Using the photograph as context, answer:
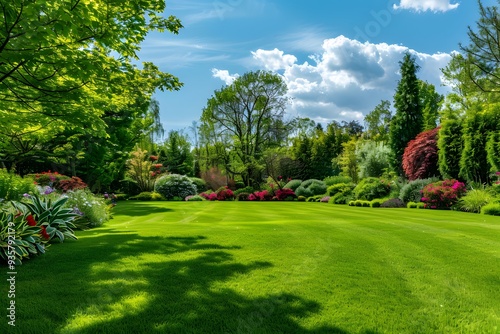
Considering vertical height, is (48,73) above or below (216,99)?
below

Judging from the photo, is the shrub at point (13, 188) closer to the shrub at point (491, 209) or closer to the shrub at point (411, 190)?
the shrub at point (491, 209)

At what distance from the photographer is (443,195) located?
16453mm

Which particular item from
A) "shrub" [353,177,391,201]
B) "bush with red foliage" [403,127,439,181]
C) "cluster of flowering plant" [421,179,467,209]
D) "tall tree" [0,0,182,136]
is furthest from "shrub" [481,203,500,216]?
"tall tree" [0,0,182,136]

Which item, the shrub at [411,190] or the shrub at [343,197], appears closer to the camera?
the shrub at [411,190]

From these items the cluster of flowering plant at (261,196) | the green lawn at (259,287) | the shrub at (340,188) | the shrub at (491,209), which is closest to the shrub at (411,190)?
the shrub at (340,188)

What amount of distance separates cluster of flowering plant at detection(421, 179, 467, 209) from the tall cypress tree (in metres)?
8.87

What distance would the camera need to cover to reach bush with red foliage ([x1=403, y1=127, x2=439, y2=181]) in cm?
2188

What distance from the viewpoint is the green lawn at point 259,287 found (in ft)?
10.3

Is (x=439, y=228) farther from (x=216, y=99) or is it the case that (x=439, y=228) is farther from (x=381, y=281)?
(x=216, y=99)

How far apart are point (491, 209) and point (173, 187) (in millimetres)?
21965

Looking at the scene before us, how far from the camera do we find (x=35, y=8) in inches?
166

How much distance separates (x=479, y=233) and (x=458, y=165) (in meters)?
13.8

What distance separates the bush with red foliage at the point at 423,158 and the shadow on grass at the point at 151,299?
20241mm

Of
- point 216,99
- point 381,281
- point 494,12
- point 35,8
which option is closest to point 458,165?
point 494,12
